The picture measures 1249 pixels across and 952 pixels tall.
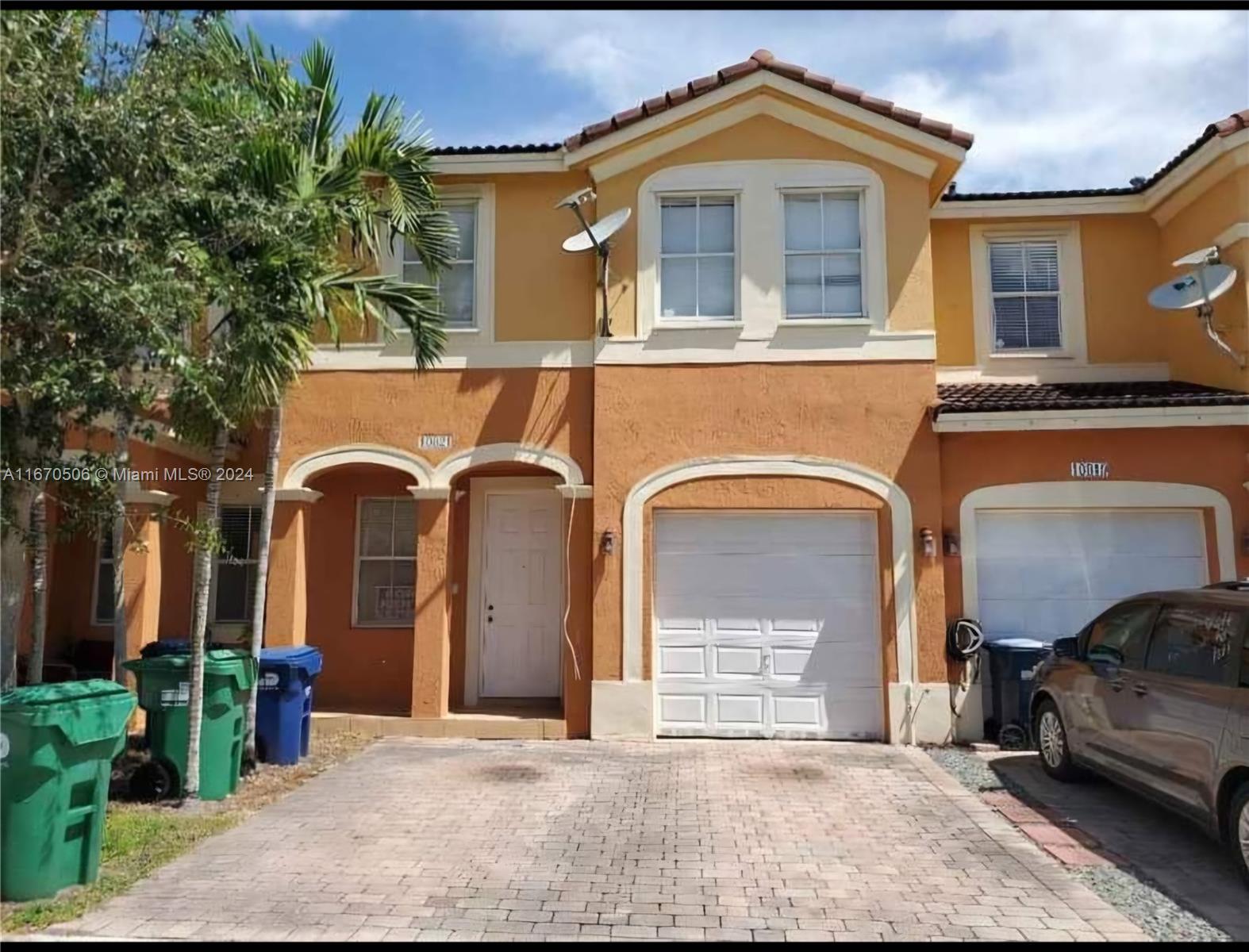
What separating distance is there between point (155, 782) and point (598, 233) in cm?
676

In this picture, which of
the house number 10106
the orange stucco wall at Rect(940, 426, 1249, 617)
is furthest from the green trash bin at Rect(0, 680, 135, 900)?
the house number 10106

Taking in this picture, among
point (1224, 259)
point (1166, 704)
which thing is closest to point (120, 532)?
point (1166, 704)

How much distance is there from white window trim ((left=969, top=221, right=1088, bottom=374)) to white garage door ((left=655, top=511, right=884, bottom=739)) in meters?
3.17

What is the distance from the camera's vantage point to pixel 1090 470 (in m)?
9.96

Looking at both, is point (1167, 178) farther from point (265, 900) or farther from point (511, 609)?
point (265, 900)

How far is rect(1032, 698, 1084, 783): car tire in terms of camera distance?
311 inches

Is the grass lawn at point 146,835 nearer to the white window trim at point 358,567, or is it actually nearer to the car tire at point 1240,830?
the white window trim at point 358,567

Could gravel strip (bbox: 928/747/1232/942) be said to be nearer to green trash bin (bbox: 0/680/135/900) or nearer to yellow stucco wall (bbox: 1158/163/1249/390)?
green trash bin (bbox: 0/680/135/900)

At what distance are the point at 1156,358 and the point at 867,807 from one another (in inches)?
293

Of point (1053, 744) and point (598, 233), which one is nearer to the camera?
point (1053, 744)

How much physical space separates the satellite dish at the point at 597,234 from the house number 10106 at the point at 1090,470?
5.71 meters

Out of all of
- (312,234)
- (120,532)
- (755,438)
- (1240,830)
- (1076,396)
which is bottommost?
(1240,830)

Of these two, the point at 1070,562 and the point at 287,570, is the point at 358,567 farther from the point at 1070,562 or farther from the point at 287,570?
the point at 1070,562

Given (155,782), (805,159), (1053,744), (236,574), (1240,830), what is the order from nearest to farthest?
(1240,830)
(155,782)
(1053,744)
(805,159)
(236,574)
